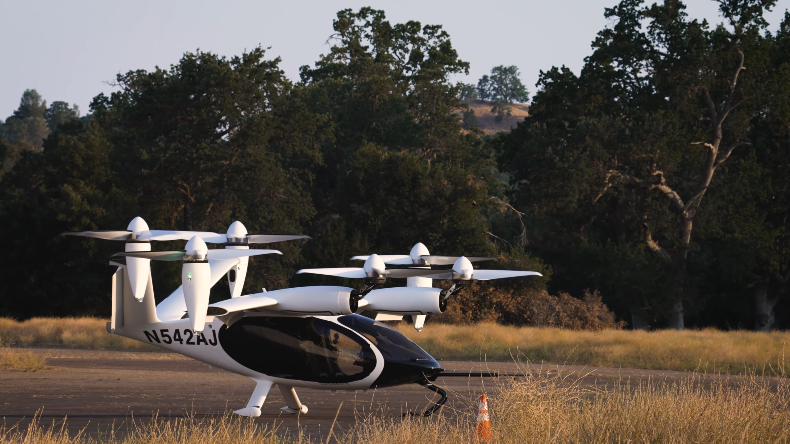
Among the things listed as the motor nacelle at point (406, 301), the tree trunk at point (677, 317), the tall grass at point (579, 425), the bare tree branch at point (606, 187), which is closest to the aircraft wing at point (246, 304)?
the motor nacelle at point (406, 301)

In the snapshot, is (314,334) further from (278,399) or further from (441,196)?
(441,196)

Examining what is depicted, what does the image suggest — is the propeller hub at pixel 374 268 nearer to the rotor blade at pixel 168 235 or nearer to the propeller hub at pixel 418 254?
the propeller hub at pixel 418 254

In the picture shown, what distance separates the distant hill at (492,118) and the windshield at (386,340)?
491 ft

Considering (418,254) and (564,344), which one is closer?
(418,254)

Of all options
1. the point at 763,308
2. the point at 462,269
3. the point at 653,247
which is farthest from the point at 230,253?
the point at 763,308

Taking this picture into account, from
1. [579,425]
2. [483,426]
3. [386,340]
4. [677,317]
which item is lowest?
[677,317]

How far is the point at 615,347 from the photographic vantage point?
3359 centimetres

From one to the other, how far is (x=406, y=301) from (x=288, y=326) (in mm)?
2404

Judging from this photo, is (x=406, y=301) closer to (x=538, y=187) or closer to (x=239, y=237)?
(x=239, y=237)

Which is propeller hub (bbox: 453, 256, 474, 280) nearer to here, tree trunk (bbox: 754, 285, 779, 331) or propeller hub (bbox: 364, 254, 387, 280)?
propeller hub (bbox: 364, 254, 387, 280)

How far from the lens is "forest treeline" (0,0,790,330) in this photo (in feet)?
160

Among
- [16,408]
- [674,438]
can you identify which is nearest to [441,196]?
[16,408]

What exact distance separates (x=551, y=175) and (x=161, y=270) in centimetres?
2040

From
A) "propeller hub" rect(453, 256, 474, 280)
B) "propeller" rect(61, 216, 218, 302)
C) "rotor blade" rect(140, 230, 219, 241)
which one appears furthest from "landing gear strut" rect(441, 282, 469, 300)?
"rotor blade" rect(140, 230, 219, 241)
